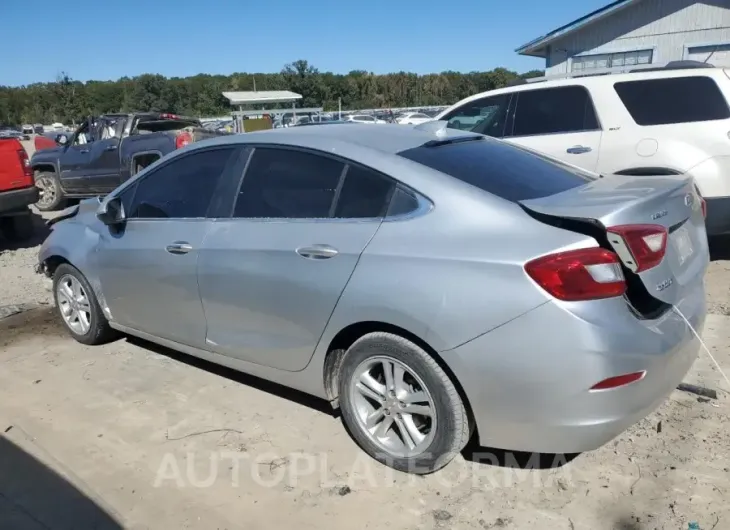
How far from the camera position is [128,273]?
410 centimetres

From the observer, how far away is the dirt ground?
8.86 feet

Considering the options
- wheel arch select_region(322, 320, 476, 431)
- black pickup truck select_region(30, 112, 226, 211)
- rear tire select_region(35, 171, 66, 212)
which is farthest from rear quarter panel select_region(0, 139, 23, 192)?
wheel arch select_region(322, 320, 476, 431)

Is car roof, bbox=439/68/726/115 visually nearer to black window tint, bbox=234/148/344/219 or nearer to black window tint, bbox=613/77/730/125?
black window tint, bbox=613/77/730/125

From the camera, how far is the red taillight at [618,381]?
2.39m

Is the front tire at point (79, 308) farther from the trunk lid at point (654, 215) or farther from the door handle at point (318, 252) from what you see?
the trunk lid at point (654, 215)

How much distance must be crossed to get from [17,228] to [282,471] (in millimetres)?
7458

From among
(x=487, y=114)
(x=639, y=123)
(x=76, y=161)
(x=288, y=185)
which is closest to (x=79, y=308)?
(x=288, y=185)

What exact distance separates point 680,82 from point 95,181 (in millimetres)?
9228

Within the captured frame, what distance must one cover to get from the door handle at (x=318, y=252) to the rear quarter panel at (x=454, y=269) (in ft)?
0.63

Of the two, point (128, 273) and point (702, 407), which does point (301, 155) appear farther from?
point (702, 407)

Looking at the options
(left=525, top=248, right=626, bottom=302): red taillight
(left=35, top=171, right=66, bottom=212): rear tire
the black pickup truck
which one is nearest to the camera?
(left=525, top=248, right=626, bottom=302): red taillight

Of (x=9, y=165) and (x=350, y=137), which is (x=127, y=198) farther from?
(x=9, y=165)

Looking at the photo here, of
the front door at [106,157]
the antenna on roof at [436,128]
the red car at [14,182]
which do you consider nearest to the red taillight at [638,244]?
the antenna on roof at [436,128]

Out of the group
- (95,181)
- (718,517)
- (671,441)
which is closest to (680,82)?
(671,441)
